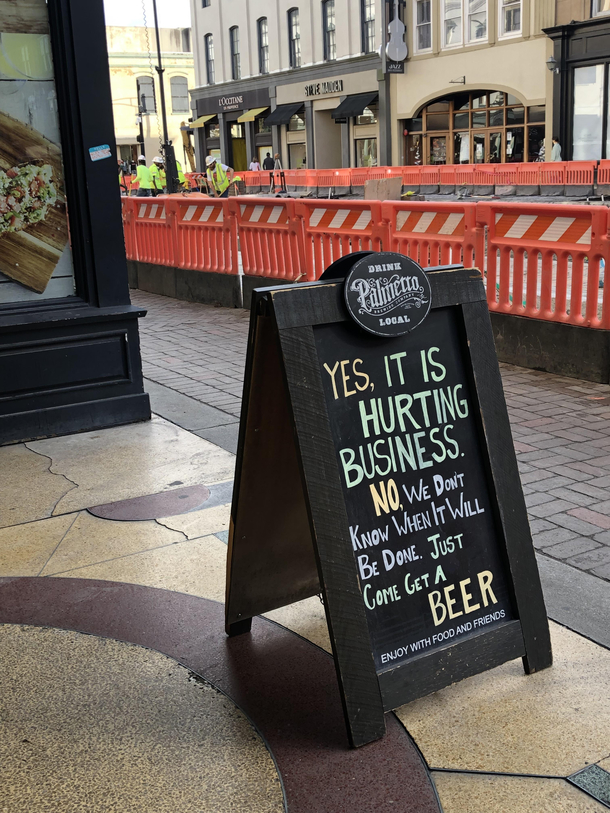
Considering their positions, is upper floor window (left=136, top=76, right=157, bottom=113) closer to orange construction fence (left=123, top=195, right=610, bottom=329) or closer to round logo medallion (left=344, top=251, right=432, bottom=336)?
orange construction fence (left=123, top=195, right=610, bottom=329)

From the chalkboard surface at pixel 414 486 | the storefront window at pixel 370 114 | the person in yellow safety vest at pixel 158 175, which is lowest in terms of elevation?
the chalkboard surface at pixel 414 486

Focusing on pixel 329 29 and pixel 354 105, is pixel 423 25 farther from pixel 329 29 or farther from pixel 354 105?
pixel 329 29

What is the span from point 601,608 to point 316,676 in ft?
3.94

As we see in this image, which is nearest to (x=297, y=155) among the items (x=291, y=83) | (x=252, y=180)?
(x=291, y=83)

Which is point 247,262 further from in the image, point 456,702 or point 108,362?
point 456,702

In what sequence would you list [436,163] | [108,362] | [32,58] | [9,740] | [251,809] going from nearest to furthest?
[251,809], [9,740], [32,58], [108,362], [436,163]

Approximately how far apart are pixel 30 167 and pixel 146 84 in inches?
2703

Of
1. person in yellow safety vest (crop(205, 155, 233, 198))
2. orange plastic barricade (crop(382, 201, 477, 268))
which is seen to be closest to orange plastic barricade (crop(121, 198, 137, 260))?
orange plastic barricade (crop(382, 201, 477, 268))

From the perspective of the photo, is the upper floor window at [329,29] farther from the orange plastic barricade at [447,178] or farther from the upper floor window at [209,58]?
the orange plastic barricade at [447,178]

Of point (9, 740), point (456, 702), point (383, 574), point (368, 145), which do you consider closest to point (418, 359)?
Result: point (383, 574)

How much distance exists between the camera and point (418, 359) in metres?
2.88

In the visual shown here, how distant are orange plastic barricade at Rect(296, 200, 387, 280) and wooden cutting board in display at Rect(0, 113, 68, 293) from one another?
3.26 metres

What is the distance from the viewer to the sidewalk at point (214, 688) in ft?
8.14

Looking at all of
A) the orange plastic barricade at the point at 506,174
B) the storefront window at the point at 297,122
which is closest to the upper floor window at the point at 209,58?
the storefront window at the point at 297,122
